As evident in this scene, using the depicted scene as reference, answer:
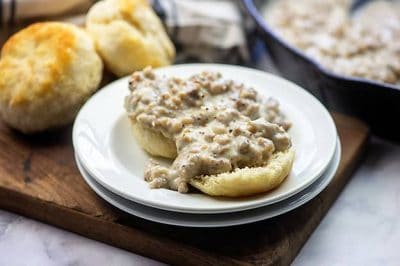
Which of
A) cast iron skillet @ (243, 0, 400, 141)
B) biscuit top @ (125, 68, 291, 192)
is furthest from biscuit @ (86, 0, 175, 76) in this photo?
cast iron skillet @ (243, 0, 400, 141)

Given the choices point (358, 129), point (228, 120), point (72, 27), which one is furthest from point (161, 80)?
point (358, 129)

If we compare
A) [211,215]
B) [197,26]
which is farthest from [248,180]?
[197,26]

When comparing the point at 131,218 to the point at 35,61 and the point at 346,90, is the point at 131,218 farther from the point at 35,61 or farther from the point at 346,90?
the point at 346,90

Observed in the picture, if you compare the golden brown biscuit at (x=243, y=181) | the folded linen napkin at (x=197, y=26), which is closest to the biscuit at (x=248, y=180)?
the golden brown biscuit at (x=243, y=181)

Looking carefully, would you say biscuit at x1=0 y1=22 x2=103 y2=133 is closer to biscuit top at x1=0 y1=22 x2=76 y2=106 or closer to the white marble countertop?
biscuit top at x1=0 y1=22 x2=76 y2=106

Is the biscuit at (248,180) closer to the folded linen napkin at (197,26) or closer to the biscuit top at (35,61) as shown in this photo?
the biscuit top at (35,61)
